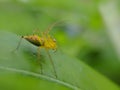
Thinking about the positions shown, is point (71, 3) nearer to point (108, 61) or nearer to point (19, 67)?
point (108, 61)

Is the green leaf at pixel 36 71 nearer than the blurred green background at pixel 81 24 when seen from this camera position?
Yes

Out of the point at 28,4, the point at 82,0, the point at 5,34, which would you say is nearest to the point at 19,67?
the point at 5,34

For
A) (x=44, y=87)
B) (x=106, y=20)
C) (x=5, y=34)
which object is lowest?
(x=44, y=87)

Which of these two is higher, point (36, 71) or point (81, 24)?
point (81, 24)

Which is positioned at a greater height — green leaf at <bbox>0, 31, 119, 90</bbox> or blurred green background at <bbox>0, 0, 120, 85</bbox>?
blurred green background at <bbox>0, 0, 120, 85</bbox>

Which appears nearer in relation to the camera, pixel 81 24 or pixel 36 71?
pixel 36 71
